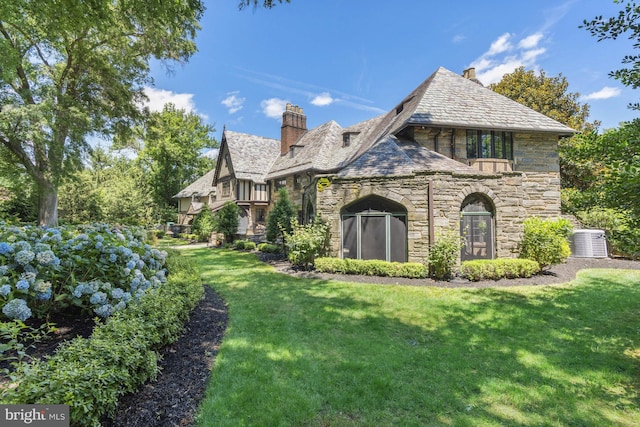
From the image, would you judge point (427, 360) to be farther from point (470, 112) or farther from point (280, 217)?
point (470, 112)

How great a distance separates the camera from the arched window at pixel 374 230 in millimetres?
10336

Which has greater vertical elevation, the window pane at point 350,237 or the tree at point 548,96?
the tree at point 548,96

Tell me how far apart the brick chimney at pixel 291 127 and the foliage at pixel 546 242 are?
63.0 ft

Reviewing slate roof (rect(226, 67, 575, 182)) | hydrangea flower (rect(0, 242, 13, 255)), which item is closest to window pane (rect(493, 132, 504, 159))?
slate roof (rect(226, 67, 575, 182))

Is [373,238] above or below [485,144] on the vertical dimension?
below

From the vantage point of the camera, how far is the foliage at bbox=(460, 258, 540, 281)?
9078 millimetres

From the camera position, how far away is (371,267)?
973cm

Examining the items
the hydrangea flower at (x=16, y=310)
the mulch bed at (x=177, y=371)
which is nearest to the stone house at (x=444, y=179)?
the mulch bed at (x=177, y=371)

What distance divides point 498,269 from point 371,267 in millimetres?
4070

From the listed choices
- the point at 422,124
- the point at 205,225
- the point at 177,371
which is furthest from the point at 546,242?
the point at 205,225

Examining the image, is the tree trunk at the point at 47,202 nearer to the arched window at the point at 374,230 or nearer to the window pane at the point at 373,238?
the arched window at the point at 374,230

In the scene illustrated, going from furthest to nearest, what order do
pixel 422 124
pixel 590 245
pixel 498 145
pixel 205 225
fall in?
pixel 205 225, pixel 498 145, pixel 590 245, pixel 422 124

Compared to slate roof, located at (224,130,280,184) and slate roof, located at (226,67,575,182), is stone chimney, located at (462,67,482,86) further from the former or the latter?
slate roof, located at (224,130,280,184)

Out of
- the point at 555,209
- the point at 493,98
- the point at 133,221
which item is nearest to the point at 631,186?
the point at 555,209
